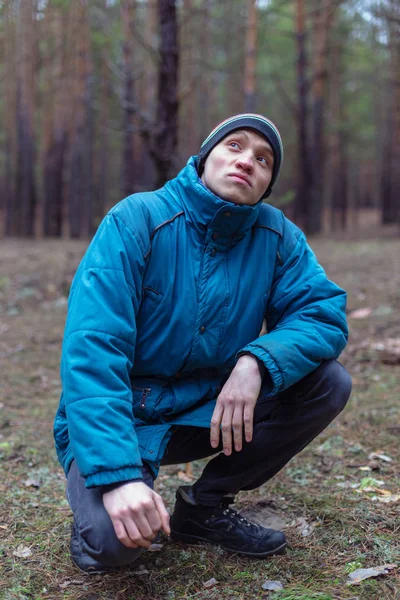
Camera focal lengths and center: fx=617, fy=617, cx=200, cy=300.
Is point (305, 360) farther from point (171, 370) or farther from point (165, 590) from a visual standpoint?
point (165, 590)

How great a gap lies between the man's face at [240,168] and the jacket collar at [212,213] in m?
0.05

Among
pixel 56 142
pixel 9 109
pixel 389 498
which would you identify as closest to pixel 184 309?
pixel 389 498

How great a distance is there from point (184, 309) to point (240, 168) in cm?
58

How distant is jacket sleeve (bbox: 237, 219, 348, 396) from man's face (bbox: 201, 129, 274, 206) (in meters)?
0.27

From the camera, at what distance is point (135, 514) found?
5.95 ft

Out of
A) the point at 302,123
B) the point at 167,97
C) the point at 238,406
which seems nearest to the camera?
the point at 238,406

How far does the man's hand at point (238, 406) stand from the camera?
2166 mm

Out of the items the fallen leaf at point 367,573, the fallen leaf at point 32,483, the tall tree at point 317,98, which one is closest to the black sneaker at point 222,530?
the fallen leaf at point 367,573

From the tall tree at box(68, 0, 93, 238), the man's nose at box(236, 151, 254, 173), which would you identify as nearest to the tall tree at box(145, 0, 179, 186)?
the man's nose at box(236, 151, 254, 173)

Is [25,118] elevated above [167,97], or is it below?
above

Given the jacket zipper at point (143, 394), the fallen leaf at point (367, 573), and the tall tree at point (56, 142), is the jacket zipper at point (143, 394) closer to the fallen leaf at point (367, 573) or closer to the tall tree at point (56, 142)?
the fallen leaf at point (367, 573)

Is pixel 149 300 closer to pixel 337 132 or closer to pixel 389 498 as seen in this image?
pixel 389 498

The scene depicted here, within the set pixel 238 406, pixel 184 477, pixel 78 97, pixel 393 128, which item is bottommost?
pixel 184 477

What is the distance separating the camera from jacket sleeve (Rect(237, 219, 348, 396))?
2225 millimetres
